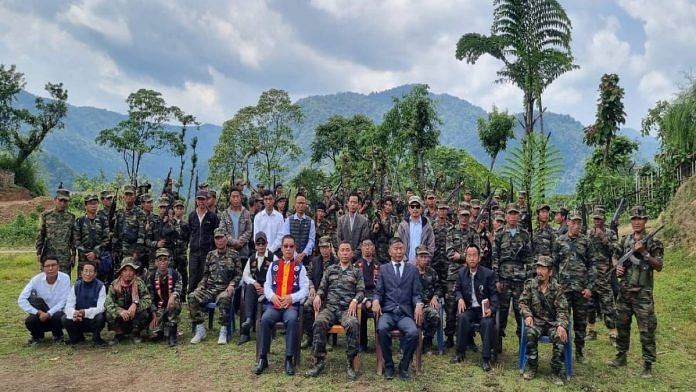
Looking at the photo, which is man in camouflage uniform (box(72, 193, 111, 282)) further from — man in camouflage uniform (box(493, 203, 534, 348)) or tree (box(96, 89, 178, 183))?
tree (box(96, 89, 178, 183))

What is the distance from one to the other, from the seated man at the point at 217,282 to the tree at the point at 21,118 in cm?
3343

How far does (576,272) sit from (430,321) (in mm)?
2047

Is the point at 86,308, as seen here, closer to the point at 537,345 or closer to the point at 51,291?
the point at 51,291

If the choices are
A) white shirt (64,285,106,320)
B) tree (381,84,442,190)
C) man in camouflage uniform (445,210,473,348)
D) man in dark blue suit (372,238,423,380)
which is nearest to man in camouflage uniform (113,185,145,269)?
white shirt (64,285,106,320)

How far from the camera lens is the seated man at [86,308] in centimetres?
652

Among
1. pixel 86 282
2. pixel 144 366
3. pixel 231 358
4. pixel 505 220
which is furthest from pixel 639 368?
pixel 86 282

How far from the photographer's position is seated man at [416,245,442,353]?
618 centimetres

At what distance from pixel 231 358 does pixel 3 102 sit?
3558 cm

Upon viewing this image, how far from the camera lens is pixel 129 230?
299 inches

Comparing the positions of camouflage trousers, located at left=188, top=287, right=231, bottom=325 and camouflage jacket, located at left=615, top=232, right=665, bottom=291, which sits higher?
camouflage jacket, located at left=615, top=232, right=665, bottom=291

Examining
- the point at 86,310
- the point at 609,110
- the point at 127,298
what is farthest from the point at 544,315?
the point at 609,110

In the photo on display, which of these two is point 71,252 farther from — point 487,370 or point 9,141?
point 9,141

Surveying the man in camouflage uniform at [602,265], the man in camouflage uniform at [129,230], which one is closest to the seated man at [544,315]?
the man in camouflage uniform at [602,265]

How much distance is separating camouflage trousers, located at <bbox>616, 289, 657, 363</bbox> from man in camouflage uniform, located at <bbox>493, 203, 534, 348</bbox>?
3.66ft
